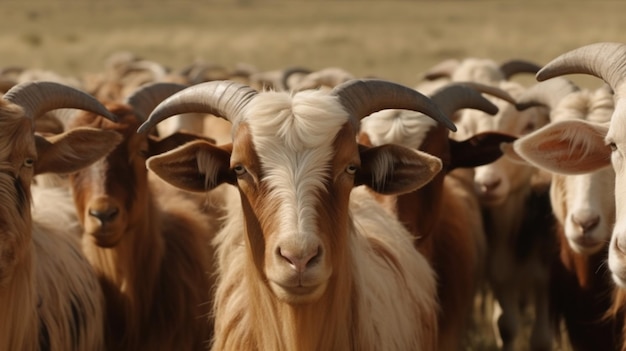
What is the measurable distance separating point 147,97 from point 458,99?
2.23 meters

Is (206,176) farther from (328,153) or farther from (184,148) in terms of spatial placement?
(328,153)

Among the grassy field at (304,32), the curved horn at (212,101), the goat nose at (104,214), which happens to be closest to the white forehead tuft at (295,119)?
the curved horn at (212,101)

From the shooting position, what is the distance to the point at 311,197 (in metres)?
5.27

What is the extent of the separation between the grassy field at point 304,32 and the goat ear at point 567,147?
863 inches

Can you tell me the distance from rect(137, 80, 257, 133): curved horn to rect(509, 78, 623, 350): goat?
189 cm

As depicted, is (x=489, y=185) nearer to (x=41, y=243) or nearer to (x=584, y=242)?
(x=584, y=242)

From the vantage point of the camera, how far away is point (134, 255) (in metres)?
7.42

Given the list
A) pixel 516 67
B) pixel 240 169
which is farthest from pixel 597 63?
pixel 516 67

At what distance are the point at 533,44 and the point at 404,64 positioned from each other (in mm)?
6832

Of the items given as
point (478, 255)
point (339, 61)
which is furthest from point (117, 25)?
A: point (478, 255)

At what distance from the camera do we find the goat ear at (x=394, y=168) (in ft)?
18.9

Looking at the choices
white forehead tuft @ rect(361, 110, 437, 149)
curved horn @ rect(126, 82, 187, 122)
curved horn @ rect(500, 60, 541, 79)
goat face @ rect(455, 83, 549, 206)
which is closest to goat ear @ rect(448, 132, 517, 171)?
white forehead tuft @ rect(361, 110, 437, 149)

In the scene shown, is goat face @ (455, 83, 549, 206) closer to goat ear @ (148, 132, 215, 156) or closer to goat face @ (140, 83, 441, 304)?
goat ear @ (148, 132, 215, 156)

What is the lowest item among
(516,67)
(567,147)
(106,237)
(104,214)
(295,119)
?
(516,67)
